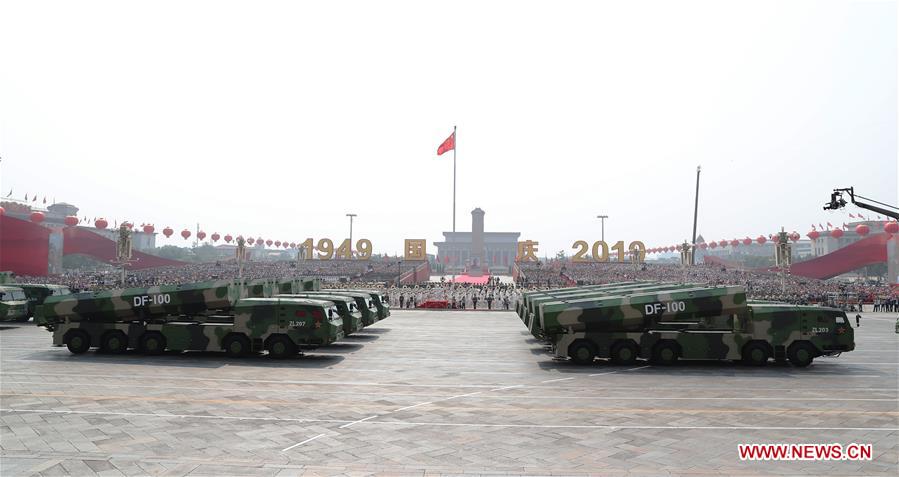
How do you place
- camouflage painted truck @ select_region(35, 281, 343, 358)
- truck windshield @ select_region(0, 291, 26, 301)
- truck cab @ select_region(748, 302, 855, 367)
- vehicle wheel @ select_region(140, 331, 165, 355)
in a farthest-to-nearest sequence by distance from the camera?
truck windshield @ select_region(0, 291, 26, 301) → vehicle wheel @ select_region(140, 331, 165, 355) → camouflage painted truck @ select_region(35, 281, 343, 358) → truck cab @ select_region(748, 302, 855, 367)

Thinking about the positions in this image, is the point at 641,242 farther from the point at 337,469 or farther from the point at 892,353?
the point at 337,469

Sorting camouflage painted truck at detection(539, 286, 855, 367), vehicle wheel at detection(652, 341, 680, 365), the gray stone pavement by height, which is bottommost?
the gray stone pavement

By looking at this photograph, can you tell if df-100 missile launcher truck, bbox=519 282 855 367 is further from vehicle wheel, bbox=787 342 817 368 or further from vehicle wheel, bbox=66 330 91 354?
vehicle wheel, bbox=66 330 91 354

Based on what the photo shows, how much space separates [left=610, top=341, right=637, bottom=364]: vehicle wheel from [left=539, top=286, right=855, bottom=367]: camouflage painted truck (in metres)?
0.04

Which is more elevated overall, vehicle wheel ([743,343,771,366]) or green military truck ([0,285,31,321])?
green military truck ([0,285,31,321])

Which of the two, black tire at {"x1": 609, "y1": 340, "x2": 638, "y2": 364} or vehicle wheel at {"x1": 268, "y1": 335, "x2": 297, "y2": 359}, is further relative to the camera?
vehicle wheel at {"x1": 268, "y1": 335, "x2": 297, "y2": 359}

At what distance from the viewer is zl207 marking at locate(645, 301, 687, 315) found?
19984 mm

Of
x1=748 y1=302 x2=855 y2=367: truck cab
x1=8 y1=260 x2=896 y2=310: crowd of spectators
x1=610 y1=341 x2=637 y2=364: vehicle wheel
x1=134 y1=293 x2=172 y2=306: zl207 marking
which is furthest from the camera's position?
x1=8 y1=260 x2=896 y2=310: crowd of spectators

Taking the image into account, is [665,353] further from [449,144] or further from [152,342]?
[449,144]

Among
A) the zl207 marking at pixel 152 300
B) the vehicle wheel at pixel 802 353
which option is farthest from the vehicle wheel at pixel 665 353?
the zl207 marking at pixel 152 300

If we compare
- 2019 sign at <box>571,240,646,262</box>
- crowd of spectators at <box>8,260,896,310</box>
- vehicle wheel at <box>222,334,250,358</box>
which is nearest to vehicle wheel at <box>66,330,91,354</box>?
vehicle wheel at <box>222,334,250,358</box>

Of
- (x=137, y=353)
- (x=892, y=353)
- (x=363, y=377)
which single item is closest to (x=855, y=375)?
(x=892, y=353)

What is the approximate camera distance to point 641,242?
103312 millimetres

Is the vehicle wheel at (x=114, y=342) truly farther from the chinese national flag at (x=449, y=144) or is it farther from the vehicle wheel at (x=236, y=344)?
the chinese national flag at (x=449, y=144)
